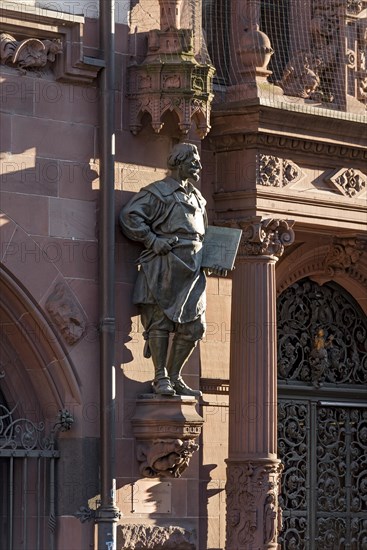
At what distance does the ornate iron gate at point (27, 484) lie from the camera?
57.5 feet

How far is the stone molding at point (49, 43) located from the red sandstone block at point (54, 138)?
1.28ft

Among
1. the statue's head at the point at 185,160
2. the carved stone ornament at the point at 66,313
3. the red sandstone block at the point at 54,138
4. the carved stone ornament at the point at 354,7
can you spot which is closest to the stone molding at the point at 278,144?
the statue's head at the point at 185,160

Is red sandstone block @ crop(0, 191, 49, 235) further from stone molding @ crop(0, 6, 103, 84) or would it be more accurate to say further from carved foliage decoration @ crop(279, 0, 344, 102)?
carved foliage decoration @ crop(279, 0, 344, 102)

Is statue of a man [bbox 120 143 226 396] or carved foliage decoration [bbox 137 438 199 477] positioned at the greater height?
statue of a man [bbox 120 143 226 396]

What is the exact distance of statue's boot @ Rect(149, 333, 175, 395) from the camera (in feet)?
58.8

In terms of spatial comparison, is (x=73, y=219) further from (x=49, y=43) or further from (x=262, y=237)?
(x=262, y=237)

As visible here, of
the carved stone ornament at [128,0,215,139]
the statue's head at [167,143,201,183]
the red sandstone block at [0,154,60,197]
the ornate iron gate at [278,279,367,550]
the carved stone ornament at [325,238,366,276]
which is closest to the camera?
the red sandstone block at [0,154,60,197]

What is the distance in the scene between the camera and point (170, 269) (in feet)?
58.9

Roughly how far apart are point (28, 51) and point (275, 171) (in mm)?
2824

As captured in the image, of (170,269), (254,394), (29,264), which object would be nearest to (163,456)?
(254,394)

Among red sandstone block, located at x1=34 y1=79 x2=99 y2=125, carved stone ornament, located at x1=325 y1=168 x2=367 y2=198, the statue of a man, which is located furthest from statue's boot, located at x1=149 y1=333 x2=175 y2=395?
carved stone ornament, located at x1=325 y1=168 x2=367 y2=198

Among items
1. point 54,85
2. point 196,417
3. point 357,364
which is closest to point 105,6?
point 54,85

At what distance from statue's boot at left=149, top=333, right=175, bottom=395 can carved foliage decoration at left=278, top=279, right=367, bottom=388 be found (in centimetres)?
250

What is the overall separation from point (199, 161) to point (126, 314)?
58.1 inches
